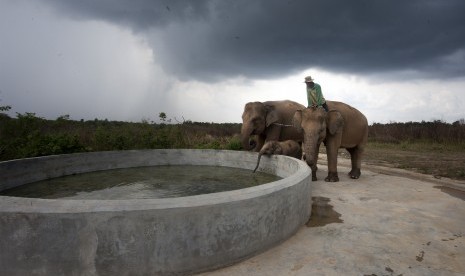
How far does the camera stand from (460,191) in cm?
673

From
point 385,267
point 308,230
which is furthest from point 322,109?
point 385,267

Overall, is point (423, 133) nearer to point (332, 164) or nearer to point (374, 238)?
point (332, 164)

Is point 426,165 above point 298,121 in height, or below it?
below

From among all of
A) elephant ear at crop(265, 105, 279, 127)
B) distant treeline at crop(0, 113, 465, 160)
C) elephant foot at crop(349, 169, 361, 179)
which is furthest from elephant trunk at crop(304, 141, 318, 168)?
distant treeline at crop(0, 113, 465, 160)

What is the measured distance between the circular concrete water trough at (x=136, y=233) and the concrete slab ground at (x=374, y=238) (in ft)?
0.87

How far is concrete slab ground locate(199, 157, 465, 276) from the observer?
125 inches

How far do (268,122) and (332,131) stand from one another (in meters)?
1.97

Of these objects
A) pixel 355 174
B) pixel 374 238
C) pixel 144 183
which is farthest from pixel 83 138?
pixel 374 238

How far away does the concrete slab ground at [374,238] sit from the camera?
3188mm

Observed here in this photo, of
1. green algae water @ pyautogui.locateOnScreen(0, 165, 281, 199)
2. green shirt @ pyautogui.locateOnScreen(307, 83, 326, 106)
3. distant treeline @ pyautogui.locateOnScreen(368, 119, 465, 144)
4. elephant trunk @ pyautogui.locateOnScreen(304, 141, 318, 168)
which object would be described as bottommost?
green algae water @ pyautogui.locateOnScreen(0, 165, 281, 199)

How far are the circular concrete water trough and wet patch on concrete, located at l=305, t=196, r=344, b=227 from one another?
3.85 feet

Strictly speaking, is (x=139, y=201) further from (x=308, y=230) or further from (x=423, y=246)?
(x=423, y=246)

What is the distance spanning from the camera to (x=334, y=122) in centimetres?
759

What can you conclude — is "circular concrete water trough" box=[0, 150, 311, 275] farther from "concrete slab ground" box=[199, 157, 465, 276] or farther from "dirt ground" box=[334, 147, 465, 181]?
"dirt ground" box=[334, 147, 465, 181]
